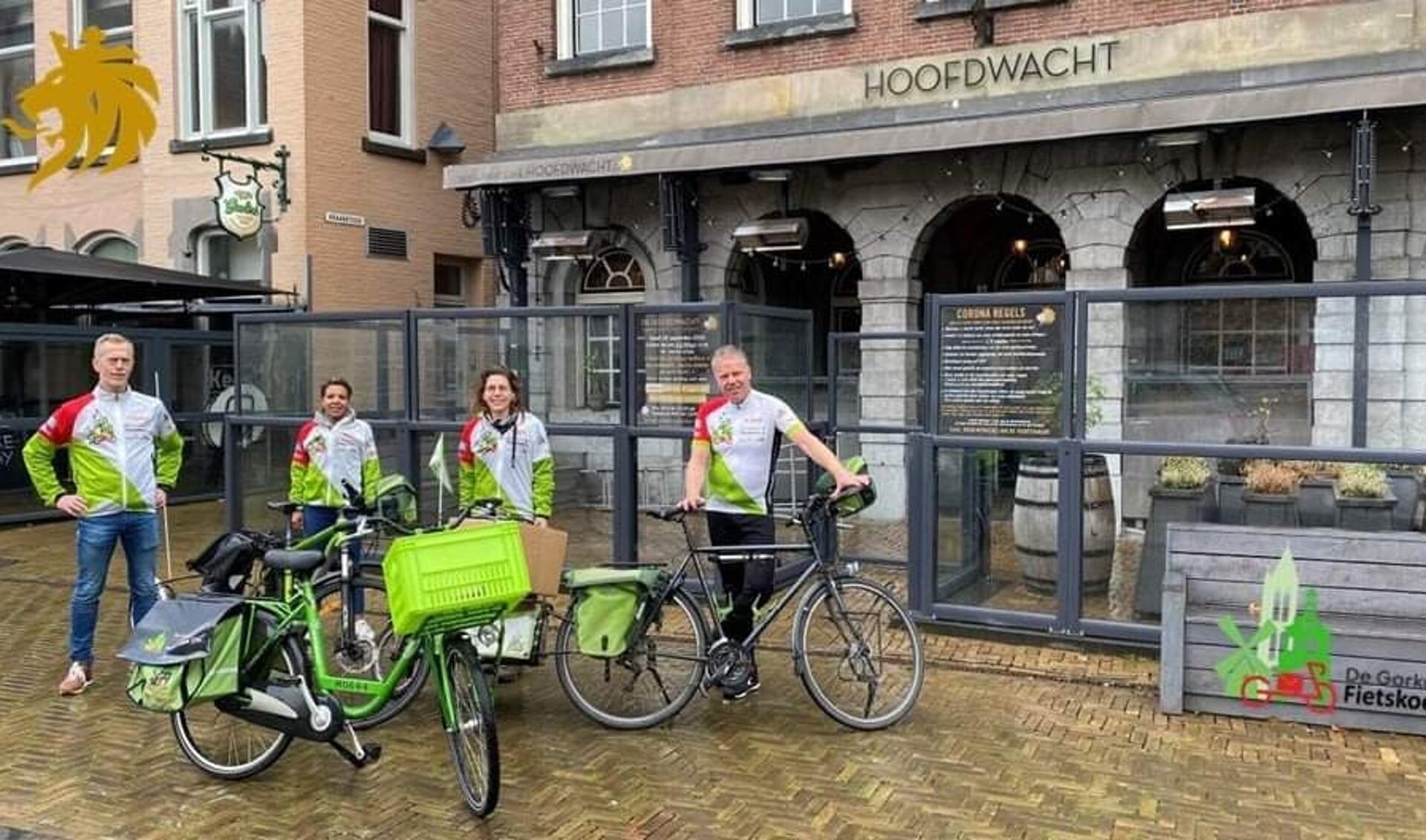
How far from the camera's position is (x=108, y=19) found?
18078 mm

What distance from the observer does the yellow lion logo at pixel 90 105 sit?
677 inches

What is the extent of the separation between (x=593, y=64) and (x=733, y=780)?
36.5ft

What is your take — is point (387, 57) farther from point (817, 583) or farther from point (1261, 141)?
point (817, 583)

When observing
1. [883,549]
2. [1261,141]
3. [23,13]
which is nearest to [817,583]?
[883,549]

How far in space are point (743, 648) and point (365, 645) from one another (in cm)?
179

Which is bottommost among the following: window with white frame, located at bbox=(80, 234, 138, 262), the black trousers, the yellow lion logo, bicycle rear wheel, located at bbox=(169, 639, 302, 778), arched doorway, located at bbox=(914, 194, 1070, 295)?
bicycle rear wheel, located at bbox=(169, 639, 302, 778)

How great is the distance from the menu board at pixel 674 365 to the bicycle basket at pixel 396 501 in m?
2.00

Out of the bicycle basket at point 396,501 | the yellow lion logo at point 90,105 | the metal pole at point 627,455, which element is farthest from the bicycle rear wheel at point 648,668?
the yellow lion logo at point 90,105

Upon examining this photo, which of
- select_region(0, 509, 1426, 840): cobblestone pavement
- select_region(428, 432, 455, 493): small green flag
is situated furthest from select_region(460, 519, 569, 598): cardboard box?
select_region(428, 432, 455, 493): small green flag

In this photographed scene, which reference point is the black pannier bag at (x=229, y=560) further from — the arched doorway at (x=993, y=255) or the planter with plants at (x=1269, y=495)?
the arched doorway at (x=993, y=255)

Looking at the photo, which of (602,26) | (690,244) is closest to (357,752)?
(690,244)

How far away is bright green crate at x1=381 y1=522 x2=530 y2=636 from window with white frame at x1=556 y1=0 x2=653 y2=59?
426 inches

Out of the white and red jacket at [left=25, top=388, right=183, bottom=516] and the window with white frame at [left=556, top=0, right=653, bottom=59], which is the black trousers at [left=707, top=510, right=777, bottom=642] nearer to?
the white and red jacket at [left=25, top=388, right=183, bottom=516]

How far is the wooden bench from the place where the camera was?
5598 millimetres
